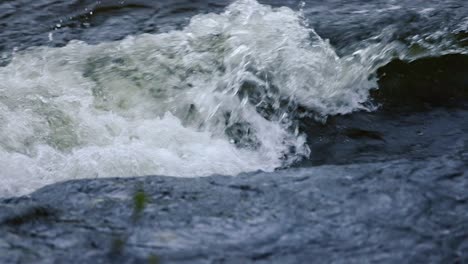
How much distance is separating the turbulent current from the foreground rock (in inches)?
24.0

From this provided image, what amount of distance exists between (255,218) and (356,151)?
4.62ft

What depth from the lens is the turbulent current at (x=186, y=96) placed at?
11.6 ft

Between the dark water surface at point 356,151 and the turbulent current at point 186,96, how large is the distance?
0.29ft

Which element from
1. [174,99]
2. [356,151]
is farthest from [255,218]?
[174,99]

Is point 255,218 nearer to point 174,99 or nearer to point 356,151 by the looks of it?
point 356,151

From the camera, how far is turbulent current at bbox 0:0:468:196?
3.55 metres

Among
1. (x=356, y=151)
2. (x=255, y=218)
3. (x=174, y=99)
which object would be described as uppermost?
(x=255, y=218)

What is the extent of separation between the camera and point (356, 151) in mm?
3836

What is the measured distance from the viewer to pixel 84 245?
94.5 inches

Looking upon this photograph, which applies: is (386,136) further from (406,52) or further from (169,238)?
(169,238)

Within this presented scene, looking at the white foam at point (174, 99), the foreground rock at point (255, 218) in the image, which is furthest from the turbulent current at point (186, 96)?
the foreground rock at point (255, 218)

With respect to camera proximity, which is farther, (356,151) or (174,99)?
(174,99)

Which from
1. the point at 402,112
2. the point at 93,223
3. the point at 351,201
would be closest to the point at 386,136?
the point at 402,112

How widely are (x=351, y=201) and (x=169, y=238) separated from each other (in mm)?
711
